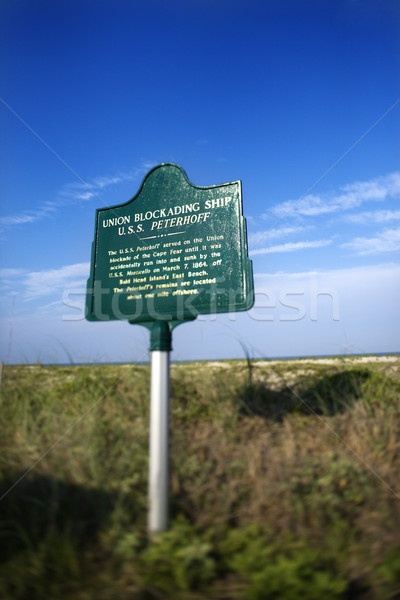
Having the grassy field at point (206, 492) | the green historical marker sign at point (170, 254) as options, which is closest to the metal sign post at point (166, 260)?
the green historical marker sign at point (170, 254)

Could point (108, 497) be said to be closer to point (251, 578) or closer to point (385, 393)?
point (251, 578)

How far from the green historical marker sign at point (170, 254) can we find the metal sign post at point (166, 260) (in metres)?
0.01

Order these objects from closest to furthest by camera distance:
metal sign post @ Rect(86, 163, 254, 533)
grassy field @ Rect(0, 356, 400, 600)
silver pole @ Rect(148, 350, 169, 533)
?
grassy field @ Rect(0, 356, 400, 600) < silver pole @ Rect(148, 350, 169, 533) < metal sign post @ Rect(86, 163, 254, 533)

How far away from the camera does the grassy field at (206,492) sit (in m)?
2.86

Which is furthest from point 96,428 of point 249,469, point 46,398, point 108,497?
point 249,469

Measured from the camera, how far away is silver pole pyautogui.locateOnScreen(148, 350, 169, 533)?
335cm

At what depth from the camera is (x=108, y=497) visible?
3592 mm

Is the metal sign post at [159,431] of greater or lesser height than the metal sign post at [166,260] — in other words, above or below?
below

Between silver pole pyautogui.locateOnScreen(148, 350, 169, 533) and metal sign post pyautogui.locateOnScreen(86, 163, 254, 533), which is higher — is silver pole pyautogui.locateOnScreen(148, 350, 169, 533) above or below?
below

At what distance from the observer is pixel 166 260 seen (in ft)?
15.3

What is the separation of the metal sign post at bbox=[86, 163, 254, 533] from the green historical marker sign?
0.04 ft

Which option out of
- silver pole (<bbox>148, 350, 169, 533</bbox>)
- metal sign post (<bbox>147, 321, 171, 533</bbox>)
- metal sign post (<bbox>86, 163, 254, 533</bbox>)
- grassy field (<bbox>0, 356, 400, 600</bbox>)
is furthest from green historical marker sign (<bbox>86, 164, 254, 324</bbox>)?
grassy field (<bbox>0, 356, 400, 600</bbox>)

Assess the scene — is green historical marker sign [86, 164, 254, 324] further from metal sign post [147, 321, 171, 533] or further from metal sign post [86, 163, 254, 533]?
metal sign post [147, 321, 171, 533]

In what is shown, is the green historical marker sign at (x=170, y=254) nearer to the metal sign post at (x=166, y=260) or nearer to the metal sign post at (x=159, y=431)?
the metal sign post at (x=166, y=260)
